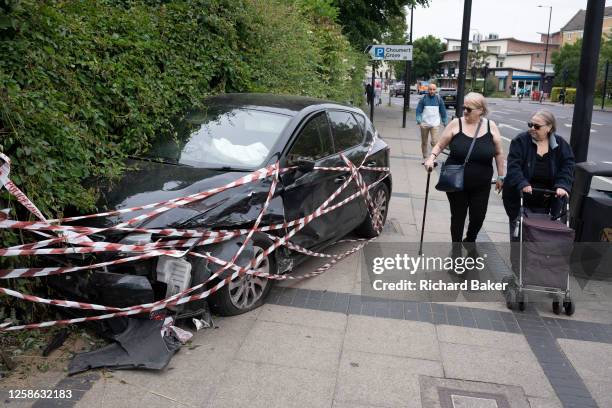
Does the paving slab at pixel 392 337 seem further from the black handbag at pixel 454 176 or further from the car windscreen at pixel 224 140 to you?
the car windscreen at pixel 224 140

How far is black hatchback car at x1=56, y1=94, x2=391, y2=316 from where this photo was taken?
12.6ft

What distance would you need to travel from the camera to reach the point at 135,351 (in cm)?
363

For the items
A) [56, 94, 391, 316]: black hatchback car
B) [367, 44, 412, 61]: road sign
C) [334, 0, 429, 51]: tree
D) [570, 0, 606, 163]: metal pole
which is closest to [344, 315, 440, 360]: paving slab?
[56, 94, 391, 316]: black hatchback car

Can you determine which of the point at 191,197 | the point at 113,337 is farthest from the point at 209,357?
the point at 191,197

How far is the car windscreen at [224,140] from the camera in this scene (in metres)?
4.76

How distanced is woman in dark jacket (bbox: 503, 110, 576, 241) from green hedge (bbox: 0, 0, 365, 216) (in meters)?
3.14

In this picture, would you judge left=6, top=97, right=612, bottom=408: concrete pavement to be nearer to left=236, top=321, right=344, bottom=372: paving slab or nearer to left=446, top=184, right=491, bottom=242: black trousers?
left=236, top=321, right=344, bottom=372: paving slab

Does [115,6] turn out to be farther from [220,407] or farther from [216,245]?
[220,407]

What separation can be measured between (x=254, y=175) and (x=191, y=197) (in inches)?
23.0

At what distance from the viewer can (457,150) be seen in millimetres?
5242

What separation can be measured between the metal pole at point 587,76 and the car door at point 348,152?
8.05 feet

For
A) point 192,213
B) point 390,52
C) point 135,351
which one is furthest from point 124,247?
point 390,52

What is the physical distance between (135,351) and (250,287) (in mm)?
1139

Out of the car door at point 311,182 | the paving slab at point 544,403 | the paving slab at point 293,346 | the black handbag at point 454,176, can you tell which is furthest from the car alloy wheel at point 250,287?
the paving slab at point 544,403
